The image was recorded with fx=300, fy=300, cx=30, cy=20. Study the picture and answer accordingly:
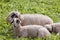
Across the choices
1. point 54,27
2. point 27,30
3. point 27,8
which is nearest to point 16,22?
point 27,30

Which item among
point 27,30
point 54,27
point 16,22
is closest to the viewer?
point 16,22

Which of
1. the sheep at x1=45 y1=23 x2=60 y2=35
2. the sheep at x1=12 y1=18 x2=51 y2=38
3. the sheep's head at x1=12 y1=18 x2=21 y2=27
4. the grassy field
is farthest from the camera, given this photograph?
the grassy field

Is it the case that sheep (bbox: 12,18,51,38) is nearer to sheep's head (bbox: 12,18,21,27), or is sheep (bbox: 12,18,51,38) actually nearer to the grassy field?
sheep's head (bbox: 12,18,21,27)

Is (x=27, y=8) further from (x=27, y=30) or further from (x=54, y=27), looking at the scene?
(x=27, y=30)

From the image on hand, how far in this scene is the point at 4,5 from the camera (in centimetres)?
940

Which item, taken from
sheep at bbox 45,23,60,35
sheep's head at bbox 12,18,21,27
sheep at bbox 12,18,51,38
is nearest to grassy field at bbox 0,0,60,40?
sheep at bbox 12,18,51,38

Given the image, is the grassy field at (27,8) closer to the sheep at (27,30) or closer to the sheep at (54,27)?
the sheep at (27,30)

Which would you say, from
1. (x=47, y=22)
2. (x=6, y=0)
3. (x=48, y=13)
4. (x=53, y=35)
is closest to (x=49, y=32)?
(x=53, y=35)

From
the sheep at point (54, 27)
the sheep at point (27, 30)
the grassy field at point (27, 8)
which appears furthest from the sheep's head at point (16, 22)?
the sheep at point (54, 27)

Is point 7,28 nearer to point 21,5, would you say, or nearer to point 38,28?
point 38,28

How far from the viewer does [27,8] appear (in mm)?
9258

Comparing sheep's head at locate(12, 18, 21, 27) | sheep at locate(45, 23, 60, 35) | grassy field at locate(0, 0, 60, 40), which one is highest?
sheep's head at locate(12, 18, 21, 27)

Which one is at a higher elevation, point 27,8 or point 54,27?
point 54,27

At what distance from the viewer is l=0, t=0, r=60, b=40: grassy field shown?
7.91 metres
